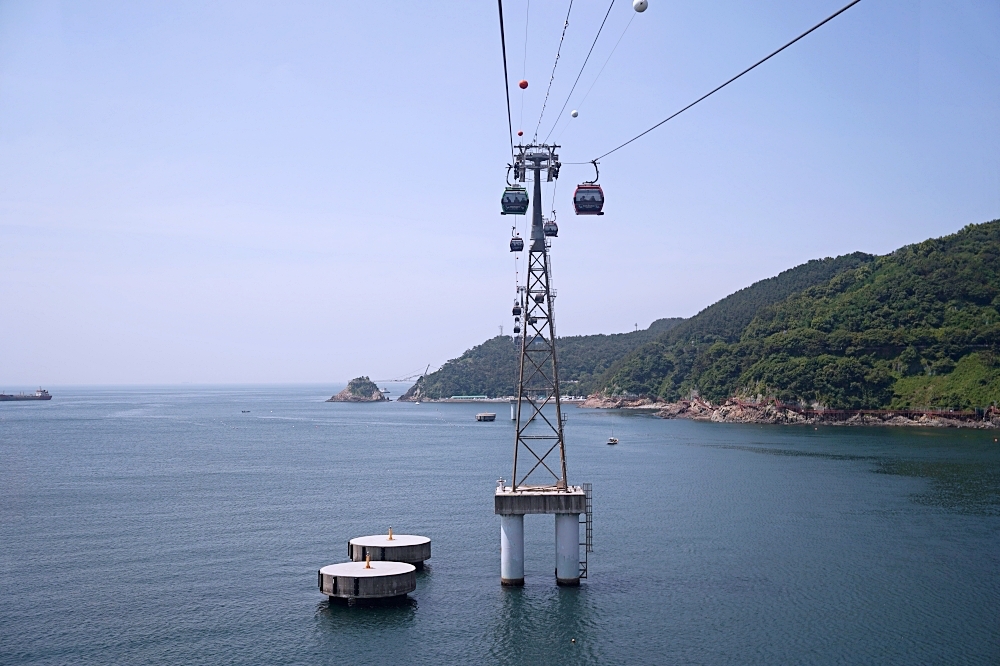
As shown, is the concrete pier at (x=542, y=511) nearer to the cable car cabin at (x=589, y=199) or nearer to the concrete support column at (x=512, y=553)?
the concrete support column at (x=512, y=553)

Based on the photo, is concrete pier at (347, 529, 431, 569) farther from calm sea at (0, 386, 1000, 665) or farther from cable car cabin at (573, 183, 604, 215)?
cable car cabin at (573, 183, 604, 215)

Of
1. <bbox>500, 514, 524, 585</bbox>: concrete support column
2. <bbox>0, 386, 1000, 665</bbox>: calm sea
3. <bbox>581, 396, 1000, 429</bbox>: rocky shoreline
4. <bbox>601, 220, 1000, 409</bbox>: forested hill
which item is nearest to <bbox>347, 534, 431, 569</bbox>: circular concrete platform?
<bbox>0, 386, 1000, 665</bbox>: calm sea

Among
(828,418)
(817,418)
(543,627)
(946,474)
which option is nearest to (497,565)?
(543,627)

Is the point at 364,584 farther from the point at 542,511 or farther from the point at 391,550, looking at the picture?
the point at 542,511

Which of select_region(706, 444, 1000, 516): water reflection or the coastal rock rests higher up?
the coastal rock

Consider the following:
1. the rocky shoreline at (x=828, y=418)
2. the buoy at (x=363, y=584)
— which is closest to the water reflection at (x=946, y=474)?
the rocky shoreline at (x=828, y=418)

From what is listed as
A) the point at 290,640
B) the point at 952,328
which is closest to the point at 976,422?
the point at 952,328

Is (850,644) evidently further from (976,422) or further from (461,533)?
(976,422)
